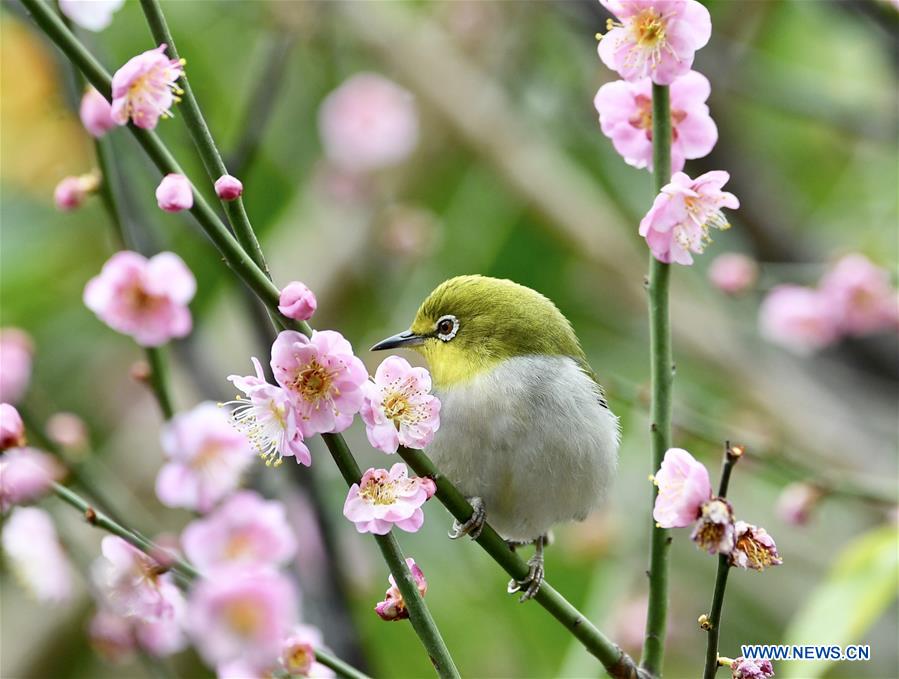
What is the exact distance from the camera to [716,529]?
1256 millimetres

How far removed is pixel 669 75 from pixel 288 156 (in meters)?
3.60

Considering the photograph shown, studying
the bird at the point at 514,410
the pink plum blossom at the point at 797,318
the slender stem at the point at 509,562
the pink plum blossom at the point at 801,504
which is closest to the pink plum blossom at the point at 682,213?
the slender stem at the point at 509,562

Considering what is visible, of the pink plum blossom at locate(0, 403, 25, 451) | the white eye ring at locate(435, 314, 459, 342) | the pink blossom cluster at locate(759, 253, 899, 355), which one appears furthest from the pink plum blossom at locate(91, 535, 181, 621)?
the pink blossom cluster at locate(759, 253, 899, 355)

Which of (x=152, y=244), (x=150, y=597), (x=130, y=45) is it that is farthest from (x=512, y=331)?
(x=130, y=45)

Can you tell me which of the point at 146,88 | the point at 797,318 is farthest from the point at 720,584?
the point at 797,318

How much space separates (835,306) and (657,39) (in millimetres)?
2069

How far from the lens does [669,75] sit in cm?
154

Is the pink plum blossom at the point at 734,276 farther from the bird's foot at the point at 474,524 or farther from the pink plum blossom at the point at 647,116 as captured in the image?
the pink plum blossom at the point at 647,116

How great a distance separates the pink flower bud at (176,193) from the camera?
1281mm

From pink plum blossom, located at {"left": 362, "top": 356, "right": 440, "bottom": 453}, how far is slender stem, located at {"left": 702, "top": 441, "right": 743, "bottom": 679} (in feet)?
1.22

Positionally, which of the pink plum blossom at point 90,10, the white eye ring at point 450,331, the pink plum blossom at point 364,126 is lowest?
the pink plum blossom at point 90,10

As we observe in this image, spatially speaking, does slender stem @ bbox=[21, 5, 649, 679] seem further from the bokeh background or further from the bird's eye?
the bokeh background

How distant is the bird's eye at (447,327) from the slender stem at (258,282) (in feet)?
3.47

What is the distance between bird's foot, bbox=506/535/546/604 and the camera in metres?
1.52
